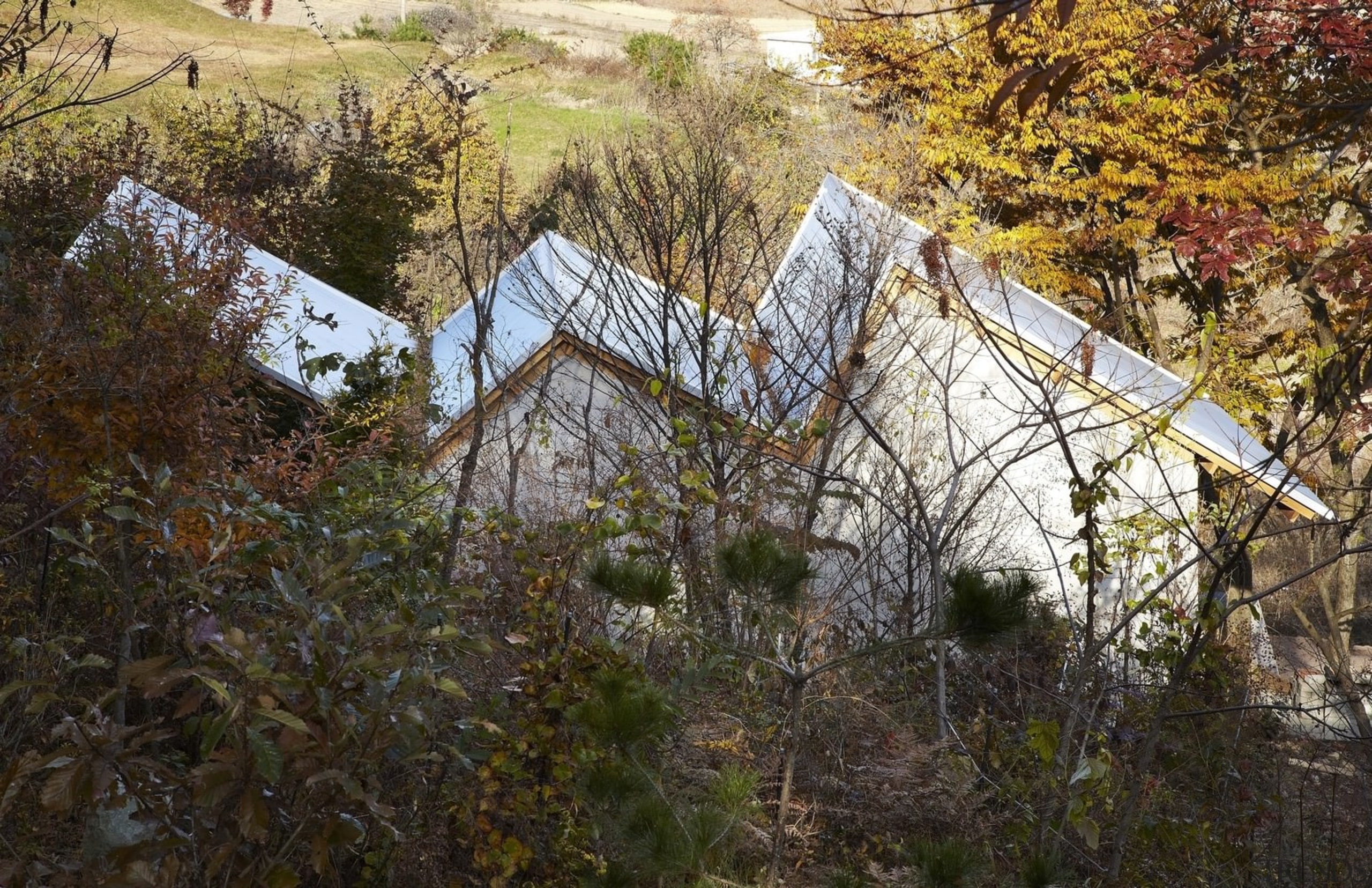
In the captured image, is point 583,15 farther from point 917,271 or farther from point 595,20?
point 917,271

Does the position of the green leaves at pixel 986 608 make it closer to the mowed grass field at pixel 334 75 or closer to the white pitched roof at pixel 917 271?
the white pitched roof at pixel 917 271

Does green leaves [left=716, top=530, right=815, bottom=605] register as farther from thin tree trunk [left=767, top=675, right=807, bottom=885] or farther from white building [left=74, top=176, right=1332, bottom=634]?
white building [left=74, top=176, right=1332, bottom=634]

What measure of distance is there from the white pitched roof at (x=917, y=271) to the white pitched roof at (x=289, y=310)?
2.64 meters

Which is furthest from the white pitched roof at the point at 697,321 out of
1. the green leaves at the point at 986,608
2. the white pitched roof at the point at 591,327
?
the green leaves at the point at 986,608

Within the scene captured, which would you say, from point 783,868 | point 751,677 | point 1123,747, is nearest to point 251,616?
point 751,677

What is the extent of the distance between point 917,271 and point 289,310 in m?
4.93

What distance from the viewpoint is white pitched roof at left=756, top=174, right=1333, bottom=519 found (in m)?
7.80

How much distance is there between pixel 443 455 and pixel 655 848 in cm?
620

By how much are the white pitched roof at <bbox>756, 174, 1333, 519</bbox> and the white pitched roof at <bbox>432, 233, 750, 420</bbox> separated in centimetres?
49

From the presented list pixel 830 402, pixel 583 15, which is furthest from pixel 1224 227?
pixel 583 15

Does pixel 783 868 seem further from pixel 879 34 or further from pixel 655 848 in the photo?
pixel 879 34

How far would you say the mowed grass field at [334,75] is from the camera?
2534cm

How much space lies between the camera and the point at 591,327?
328 inches

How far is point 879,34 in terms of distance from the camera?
15.4 m
